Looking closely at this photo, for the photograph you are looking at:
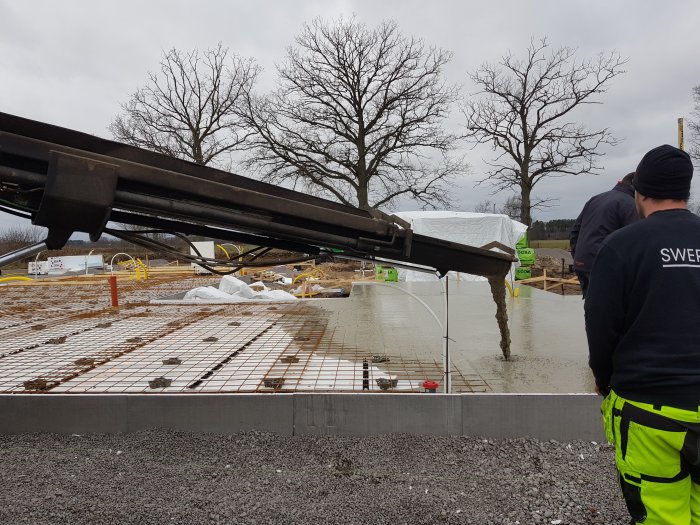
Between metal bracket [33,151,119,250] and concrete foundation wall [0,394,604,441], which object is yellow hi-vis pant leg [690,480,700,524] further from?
metal bracket [33,151,119,250]

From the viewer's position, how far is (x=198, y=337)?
591cm

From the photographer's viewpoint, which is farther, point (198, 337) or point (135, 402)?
point (198, 337)

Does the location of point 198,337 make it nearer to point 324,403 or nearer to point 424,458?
point 324,403

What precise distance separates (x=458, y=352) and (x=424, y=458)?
6.91ft

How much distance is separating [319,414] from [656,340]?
2.39 meters

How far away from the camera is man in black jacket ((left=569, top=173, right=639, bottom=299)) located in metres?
3.46

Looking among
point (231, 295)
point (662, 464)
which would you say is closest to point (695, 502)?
point (662, 464)

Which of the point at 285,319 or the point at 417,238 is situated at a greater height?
the point at 417,238

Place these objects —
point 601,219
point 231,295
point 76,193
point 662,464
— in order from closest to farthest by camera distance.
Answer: point 662,464 → point 76,193 → point 601,219 → point 231,295

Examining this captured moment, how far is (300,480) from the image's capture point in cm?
283

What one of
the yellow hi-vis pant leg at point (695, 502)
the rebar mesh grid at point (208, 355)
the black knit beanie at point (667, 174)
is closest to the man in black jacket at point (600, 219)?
the rebar mesh grid at point (208, 355)

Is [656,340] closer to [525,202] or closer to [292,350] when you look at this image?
[292,350]

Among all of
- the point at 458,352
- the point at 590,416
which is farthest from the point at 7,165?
the point at 458,352

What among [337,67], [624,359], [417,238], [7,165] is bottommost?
[624,359]
